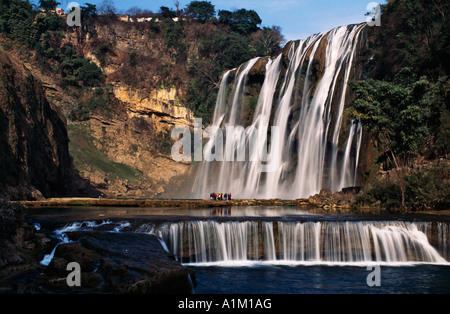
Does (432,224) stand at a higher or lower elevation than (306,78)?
lower

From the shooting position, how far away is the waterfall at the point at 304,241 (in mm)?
19953

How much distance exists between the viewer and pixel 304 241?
20531mm

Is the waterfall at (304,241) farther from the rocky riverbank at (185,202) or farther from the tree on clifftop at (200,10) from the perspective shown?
the tree on clifftop at (200,10)

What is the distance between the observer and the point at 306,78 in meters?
48.5

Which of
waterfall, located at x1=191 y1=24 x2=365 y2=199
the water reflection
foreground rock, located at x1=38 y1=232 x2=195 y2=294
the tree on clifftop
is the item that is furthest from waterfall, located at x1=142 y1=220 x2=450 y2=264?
the tree on clifftop

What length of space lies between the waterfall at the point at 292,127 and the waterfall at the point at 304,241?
60.3ft

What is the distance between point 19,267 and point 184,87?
199ft

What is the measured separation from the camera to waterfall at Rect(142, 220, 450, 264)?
1995cm

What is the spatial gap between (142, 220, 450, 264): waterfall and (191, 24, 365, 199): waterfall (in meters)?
18.4

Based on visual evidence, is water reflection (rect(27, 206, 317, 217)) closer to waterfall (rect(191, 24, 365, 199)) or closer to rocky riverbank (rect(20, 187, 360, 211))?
rocky riverbank (rect(20, 187, 360, 211))

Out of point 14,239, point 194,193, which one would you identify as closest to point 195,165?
point 194,193

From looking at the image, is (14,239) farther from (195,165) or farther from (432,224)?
(195,165)

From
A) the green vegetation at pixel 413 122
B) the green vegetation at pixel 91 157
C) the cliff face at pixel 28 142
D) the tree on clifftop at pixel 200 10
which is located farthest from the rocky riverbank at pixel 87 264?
the tree on clifftop at pixel 200 10

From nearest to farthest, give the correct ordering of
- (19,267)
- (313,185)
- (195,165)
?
(19,267) < (313,185) < (195,165)
